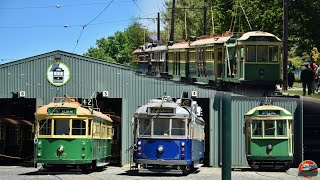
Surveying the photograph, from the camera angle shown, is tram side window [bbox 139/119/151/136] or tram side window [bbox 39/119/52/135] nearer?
tram side window [bbox 139/119/151/136]

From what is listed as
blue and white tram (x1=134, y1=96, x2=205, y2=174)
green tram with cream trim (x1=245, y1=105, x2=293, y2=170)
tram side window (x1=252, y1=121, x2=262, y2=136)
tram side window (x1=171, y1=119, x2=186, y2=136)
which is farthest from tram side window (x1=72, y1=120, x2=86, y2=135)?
tram side window (x1=252, y1=121, x2=262, y2=136)

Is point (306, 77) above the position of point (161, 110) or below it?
above

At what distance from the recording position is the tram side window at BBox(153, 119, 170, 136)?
32531mm

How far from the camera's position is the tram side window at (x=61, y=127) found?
110ft

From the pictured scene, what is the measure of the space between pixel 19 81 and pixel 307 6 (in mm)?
28900

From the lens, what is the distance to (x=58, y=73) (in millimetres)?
40938

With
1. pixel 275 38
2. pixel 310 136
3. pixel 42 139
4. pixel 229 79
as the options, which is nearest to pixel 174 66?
pixel 275 38

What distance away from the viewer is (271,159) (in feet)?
115

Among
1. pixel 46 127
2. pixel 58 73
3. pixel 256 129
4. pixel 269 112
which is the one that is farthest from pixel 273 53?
pixel 58 73

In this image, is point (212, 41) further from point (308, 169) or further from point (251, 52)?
point (308, 169)

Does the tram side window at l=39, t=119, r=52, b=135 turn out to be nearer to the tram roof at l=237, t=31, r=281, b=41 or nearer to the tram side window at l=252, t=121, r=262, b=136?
the tram side window at l=252, t=121, r=262, b=136

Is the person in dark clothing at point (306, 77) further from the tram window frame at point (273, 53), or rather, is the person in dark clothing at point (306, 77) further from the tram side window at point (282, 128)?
the tram side window at point (282, 128)

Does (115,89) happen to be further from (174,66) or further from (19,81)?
(174,66)

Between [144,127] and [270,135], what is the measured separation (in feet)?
22.0
